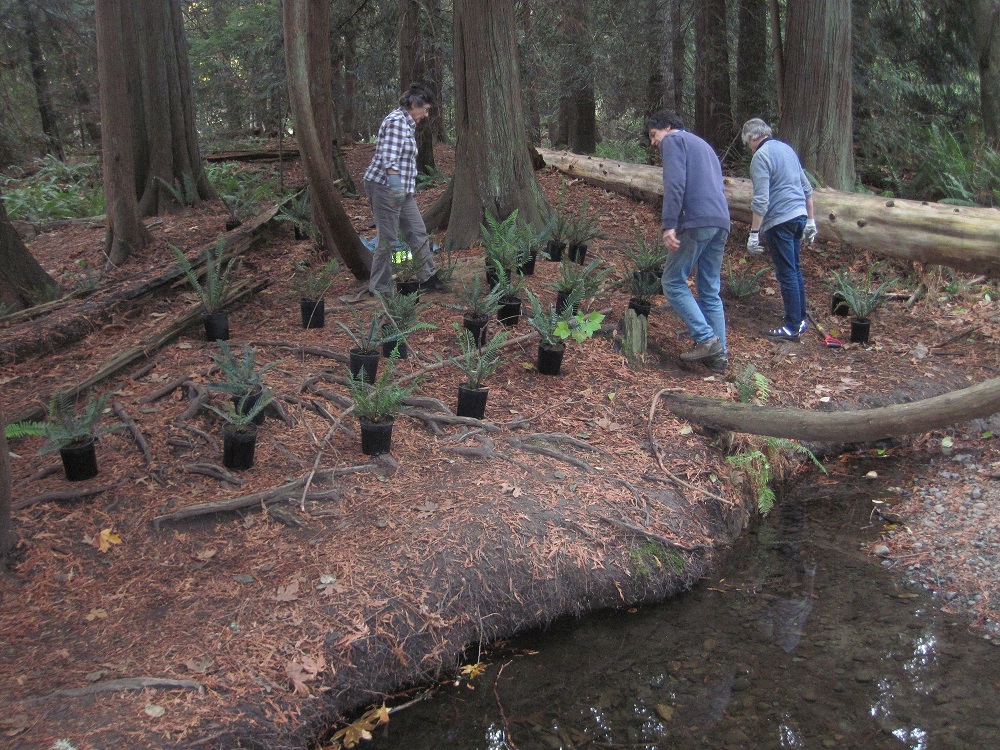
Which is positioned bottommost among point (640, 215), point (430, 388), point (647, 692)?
point (647, 692)

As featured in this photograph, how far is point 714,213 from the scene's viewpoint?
6195mm

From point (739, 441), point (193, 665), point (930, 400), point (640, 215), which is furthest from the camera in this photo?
point (640, 215)

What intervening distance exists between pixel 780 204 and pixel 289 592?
544 cm

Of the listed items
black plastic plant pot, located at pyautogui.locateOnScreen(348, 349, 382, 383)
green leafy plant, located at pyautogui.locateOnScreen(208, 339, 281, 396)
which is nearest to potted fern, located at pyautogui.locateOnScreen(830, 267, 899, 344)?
black plastic plant pot, located at pyautogui.locateOnScreen(348, 349, 382, 383)

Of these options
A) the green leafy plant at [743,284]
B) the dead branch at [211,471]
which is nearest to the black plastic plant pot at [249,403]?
the dead branch at [211,471]

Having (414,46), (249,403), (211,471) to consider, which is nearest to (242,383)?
(249,403)

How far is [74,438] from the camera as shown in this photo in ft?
14.9

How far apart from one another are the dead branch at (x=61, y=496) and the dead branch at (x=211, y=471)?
1.39 feet

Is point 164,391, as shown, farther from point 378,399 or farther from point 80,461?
point 378,399

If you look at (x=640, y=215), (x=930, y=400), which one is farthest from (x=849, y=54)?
(x=930, y=400)

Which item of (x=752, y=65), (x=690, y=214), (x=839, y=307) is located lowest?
(x=839, y=307)

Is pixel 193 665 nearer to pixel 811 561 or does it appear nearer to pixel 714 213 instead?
pixel 811 561

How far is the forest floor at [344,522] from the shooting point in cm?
360

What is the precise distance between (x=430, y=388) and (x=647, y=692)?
2.87m
